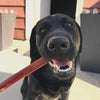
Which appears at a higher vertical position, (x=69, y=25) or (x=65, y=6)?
(x=65, y=6)

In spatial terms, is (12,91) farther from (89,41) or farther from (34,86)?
(89,41)

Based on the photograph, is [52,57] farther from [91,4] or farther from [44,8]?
[44,8]

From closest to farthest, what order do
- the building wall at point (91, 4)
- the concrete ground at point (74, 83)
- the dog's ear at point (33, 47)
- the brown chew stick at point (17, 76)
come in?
the brown chew stick at point (17, 76)
the dog's ear at point (33, 47)
the concrete ground at point (74, 83)
the building wall at point (91, 4)

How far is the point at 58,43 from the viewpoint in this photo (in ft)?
2.27

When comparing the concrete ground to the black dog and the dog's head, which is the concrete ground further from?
the dog's head

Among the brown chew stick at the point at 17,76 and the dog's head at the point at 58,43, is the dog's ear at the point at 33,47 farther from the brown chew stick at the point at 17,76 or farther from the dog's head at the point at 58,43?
the brown chew stick at the point at 17,76

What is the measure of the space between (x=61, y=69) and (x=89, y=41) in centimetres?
140

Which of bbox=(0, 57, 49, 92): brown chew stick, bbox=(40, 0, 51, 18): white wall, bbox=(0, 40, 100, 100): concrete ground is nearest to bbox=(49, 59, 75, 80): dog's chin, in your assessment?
bbox=(0, 57, 49, 92): brown chew stick

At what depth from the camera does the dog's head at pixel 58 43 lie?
28.3 inches

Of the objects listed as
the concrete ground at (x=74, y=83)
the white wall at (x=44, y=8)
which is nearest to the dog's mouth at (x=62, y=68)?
the concrete ground at (x=74, y=83)

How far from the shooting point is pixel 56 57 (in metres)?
0.75

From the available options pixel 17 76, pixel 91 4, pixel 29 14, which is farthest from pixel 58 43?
pixel 29 14

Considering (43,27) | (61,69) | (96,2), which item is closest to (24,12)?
(96,2)

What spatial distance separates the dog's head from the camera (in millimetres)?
719
